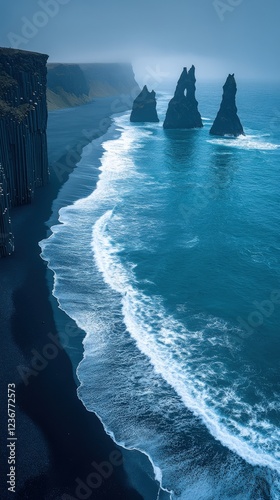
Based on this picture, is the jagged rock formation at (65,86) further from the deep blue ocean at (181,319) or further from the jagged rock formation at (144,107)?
the deep blue ocean at (181,319)

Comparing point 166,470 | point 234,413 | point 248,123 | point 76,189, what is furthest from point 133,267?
point 248,123

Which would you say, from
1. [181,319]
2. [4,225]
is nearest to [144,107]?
[4,225]

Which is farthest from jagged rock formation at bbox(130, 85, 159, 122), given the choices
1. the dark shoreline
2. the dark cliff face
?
the dark shoreline

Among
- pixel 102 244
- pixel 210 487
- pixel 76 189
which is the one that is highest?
pixel 76 189

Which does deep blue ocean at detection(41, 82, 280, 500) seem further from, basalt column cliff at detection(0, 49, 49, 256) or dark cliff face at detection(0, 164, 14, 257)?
basalt column cliff at detection(0, 49, 49, 256)

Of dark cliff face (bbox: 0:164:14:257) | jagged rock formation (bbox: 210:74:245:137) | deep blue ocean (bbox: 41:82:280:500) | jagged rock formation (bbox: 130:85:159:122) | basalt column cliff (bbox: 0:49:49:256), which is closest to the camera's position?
deep blue ocean (bbox: 41:82:280:500)

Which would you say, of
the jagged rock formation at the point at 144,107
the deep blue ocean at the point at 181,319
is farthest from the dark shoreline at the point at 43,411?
the jagged rock formation at the point at 144,107

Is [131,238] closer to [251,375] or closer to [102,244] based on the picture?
[102,244]

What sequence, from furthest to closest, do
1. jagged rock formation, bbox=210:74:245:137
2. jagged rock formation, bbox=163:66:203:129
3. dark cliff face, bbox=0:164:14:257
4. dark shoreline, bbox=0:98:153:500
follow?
jagged rock formation, bbox=163:66:203:129 < jagged rock formation, bbox=210:74:245:137 < dark cliff face, bbox=0:164:14:257 < dark shoreline, bbox=0:98:153:500

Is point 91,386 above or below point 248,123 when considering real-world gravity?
below
